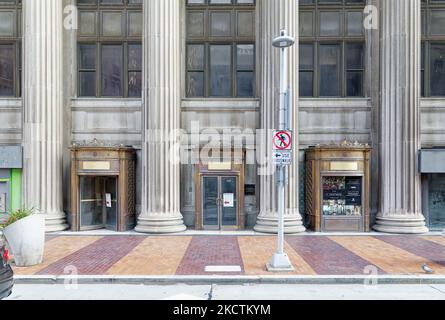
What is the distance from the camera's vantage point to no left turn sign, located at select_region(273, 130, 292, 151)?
8.34 meters

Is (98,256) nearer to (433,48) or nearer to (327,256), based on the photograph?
(327,256)

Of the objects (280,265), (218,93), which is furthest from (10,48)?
(280,265)

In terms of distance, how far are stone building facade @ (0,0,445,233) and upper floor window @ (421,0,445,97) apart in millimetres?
54

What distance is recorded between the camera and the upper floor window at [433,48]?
14.7 m

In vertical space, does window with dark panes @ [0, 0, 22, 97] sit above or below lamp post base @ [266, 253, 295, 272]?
above

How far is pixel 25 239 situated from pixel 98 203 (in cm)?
545

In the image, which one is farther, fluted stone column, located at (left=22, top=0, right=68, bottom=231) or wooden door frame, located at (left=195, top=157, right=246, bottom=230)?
wooden door frame, located at (left=195, top=157, right=246, bottom=230)

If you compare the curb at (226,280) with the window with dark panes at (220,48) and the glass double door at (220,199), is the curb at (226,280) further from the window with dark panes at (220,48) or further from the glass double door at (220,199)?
the window with dark panes at (220,48)

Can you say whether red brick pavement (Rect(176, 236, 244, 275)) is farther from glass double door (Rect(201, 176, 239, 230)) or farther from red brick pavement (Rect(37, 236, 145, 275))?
red brick pavement (Rect(37, 236, 145, 275))

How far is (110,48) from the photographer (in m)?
15.0

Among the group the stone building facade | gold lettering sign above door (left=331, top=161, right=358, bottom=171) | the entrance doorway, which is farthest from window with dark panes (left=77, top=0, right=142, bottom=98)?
gold lettering sign above door (left=331, top=161, right=358, bottom=171)

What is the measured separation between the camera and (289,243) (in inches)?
452

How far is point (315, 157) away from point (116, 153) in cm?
804

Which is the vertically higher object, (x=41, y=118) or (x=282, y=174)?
(x=41, y=118)
